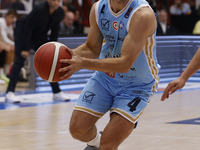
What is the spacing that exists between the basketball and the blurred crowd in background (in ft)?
21.1

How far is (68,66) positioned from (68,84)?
272 inches

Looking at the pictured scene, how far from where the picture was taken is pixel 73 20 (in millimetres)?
13352

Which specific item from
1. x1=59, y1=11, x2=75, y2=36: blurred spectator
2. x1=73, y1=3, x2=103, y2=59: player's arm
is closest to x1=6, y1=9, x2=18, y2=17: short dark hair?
x1=59, y1=11, x2=75, y2=36: blurred spectator

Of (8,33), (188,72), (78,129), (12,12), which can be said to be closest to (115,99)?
(78,129)

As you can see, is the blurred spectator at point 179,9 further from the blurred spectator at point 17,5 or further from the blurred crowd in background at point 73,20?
the blurred spectator at point 17,5

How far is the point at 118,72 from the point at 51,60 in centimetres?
56

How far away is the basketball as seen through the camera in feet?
11.8

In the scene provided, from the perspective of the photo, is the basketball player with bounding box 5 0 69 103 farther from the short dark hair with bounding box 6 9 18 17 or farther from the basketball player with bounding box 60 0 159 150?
the basketball player with bounding box 60 0 159 150

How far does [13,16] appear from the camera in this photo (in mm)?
11445

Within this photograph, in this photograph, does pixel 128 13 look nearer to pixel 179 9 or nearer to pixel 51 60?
pixel 51 60

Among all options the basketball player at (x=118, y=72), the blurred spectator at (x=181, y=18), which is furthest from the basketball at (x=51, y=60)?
the blurred spectator at (x=181, y=18)

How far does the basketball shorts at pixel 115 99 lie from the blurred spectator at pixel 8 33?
7351 mm

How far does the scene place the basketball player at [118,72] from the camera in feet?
12.4

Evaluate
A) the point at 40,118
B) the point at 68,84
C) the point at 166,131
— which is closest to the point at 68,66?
the point at 166,131
